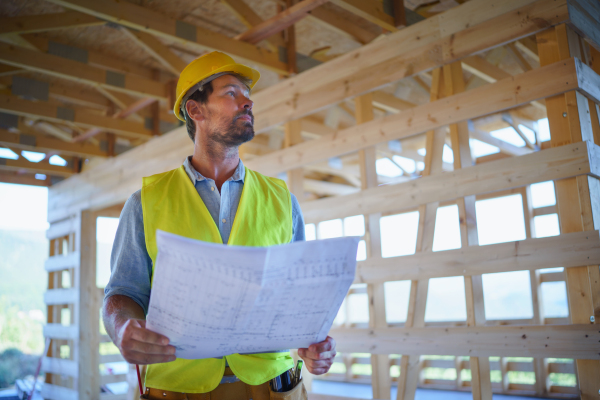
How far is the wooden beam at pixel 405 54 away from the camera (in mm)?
2766

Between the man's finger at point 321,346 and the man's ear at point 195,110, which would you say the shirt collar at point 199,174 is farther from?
the man's finger at point 321,346

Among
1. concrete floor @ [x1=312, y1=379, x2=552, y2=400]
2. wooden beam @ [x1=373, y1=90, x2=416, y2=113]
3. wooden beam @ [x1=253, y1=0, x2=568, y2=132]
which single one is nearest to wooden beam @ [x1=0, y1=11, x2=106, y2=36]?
wooden beam @ [x1=253, y1=0, x2=568, y2=132]

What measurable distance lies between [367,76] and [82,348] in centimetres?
488

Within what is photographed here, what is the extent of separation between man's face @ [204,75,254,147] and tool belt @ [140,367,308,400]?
771 mm

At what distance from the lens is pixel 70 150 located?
614 cm

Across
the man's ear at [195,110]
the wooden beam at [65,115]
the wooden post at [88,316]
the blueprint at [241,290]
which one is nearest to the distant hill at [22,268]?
the wooden post at [88,316]

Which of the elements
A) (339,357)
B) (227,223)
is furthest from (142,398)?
(339,357)

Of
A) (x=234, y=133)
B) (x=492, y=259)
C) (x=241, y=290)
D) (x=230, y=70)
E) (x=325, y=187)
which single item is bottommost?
(x=241, y=290)

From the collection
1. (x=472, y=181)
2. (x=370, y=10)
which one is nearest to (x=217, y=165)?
(x=472, y=181)

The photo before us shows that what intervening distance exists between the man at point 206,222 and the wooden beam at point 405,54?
5.48 ft

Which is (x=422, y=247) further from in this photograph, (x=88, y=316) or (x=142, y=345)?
(x=88, y=316)

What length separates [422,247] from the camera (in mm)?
3113

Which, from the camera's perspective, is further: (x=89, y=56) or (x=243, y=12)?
(x=89, y=56)

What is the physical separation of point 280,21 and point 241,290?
10.4 feet
